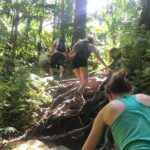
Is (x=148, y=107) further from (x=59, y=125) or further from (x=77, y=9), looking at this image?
(x=77, y=9)

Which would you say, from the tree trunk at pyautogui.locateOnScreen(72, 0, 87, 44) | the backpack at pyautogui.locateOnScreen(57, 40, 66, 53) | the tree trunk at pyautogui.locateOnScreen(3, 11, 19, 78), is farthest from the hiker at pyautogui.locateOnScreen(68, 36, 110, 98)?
the tree trunk at pyautogui.locateOnScreen(72, 0, 87, 44)

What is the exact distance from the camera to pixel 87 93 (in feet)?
30.2

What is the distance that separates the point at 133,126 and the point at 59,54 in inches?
409

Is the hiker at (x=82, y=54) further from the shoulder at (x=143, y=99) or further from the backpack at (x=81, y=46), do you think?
the shoulder at (x=143, y=99)

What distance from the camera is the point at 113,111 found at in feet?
9.37

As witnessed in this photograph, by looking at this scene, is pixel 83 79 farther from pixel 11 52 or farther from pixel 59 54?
pixel 11 52

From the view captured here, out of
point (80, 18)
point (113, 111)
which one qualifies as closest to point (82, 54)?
point (113, 111)

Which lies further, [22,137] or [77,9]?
[77,9]

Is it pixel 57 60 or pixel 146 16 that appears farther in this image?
pixel 57 60

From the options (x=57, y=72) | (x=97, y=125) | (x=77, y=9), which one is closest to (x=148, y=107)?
(x=97, y=125)

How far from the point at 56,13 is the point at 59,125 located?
1515cm

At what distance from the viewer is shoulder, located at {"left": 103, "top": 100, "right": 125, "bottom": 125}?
283 centimetres

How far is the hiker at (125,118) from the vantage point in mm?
2734

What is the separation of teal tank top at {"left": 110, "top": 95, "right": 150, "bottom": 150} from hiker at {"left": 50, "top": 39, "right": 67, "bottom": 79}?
10127 mm
